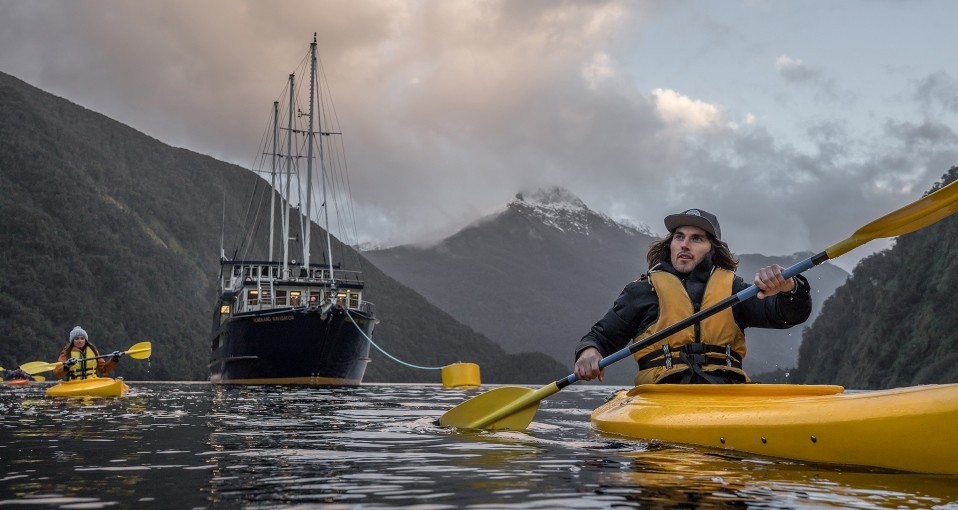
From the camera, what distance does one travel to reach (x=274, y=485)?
4359 mm

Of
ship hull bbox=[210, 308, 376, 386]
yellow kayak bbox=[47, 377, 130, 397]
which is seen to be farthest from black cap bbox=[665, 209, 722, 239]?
ship hull bbox=[210, 308, 376, 386]

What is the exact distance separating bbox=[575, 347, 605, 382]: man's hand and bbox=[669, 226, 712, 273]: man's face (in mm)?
1120

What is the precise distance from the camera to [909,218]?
20.5ft

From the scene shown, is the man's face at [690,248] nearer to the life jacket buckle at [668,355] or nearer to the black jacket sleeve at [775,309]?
the black jacket sleeve at [775,309]

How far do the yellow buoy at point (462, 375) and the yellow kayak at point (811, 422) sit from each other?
2877 centimetres

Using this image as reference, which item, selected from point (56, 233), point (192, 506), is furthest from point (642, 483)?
point (56, 233)

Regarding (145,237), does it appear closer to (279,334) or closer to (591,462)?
(279,334)

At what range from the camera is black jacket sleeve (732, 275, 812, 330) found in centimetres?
667

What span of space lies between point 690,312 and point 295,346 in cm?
3202

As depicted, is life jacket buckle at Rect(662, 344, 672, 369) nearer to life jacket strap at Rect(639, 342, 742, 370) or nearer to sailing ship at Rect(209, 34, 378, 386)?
life jacket strap at Rect(639, 342, 742, 370)

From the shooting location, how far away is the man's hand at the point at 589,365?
7.27 metres

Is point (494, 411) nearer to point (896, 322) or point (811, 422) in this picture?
point (811, 422)

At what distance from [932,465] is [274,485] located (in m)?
3.79

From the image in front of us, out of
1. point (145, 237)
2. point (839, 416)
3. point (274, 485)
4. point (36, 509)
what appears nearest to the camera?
point (36, 509)
